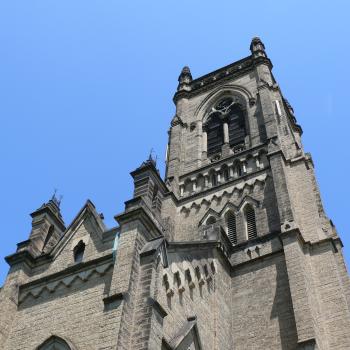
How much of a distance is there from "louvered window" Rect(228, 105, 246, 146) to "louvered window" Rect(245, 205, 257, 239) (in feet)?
21.3

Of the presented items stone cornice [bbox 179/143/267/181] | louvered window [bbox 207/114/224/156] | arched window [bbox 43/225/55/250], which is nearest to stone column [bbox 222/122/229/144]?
louvered window [bbox 207/114/224/156]

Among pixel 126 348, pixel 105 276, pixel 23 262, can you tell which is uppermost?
pixel 23 262

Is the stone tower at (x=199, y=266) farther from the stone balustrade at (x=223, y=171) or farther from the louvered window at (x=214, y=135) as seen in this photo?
the louvered window at (x=214, y=135)

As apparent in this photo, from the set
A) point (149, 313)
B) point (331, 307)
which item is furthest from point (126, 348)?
point (331, 307)

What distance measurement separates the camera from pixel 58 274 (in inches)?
634

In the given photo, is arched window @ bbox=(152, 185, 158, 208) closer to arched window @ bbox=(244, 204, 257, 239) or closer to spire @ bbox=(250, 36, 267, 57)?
arched window @ bbox=(244, 204, 257, 239)

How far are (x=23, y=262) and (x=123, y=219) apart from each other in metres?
3.86

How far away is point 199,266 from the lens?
18266 mm

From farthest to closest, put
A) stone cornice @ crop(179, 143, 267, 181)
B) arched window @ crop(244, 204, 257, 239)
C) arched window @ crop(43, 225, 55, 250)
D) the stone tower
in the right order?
stone cornice @ crop(179, 143, 267, 181)
arched window @ crop(244, 204, 257, 239)
arched window @ crop(43, 225, 55, 250)
the stone tower

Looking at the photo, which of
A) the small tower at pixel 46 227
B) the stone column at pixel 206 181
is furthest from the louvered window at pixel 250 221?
the small tower at pixel 46 227

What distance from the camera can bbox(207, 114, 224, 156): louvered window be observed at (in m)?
31.1

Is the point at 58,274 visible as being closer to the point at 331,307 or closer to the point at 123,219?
the point at 123,219

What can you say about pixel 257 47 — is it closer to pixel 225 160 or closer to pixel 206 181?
pixel 225 160

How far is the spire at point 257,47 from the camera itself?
36938mm
